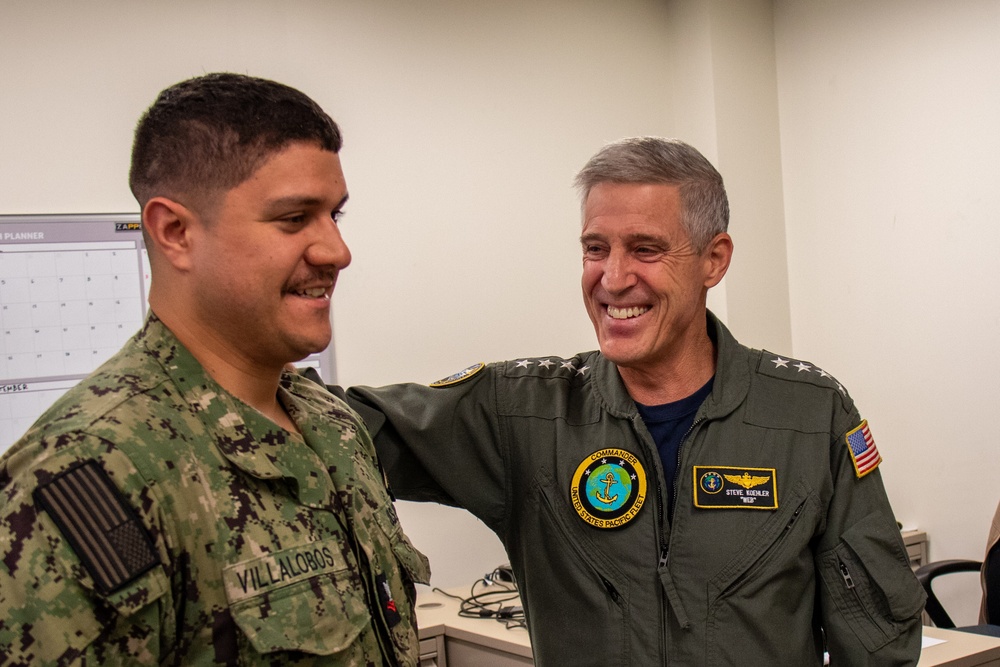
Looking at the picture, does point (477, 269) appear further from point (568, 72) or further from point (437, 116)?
point (568, 72)

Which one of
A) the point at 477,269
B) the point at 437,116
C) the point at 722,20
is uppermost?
the point at 722,20

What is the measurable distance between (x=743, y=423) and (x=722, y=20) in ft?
9.27

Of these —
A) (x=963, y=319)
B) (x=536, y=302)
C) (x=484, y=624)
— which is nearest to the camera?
(x=484, y=624)

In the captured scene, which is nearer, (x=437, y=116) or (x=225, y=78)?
(x=225, y=78)

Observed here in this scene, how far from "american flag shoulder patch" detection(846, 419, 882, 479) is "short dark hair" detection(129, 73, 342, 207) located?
1.06 m

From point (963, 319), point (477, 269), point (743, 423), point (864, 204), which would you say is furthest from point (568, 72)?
point (743, 423)

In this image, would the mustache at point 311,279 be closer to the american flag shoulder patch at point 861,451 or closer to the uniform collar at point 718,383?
the uniform collar at point 718,383

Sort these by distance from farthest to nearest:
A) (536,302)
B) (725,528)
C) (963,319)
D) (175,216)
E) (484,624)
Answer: (536,302) < (963,319) < (484,624) < (725,528) < (175,216)

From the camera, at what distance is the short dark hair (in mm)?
1123

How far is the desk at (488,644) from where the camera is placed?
244 centimetres

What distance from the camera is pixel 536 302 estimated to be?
12.7 feet

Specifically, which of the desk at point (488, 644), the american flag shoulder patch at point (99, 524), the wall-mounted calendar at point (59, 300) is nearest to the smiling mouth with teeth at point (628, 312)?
the american flag shoulder patch at point (99, 524)

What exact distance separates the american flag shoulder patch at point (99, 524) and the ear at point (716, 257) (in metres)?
1.18

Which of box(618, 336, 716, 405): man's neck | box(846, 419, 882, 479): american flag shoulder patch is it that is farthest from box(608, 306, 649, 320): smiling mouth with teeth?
box(846, 419, 882, 479): american flag shoulder patch
